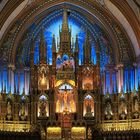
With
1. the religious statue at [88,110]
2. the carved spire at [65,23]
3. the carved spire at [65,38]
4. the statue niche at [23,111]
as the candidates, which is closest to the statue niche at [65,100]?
the religious statue at [88,110]

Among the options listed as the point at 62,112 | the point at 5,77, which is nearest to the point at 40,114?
the point at 62,112

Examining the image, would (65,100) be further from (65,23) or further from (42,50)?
(65,23)

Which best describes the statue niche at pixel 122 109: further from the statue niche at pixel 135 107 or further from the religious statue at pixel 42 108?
the religious statue at pixel 42 108

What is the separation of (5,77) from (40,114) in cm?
432

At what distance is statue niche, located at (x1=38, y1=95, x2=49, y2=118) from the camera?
37862 mm

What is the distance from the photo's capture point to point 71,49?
1561 inches

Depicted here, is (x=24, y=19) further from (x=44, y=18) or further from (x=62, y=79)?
(x=62, y=79)

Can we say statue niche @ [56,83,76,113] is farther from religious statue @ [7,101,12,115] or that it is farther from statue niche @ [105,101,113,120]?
religious statue @ [7,101,12,115]

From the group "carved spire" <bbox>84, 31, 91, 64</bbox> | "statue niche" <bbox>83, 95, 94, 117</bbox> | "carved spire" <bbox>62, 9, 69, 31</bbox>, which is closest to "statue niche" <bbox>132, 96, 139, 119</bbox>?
"statue niche" <bbox>83, 95, 94, 117</bbox>

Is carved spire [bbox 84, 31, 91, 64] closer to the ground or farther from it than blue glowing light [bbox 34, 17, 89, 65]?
closer to the ground

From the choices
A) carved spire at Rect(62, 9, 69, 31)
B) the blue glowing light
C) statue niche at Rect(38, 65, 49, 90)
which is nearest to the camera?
statue niche at Rect(38, 65, 49, 90)

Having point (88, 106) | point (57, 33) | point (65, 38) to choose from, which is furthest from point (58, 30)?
point (88, 106)

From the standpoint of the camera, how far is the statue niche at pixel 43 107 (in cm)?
3786

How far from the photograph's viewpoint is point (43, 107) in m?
38.0
